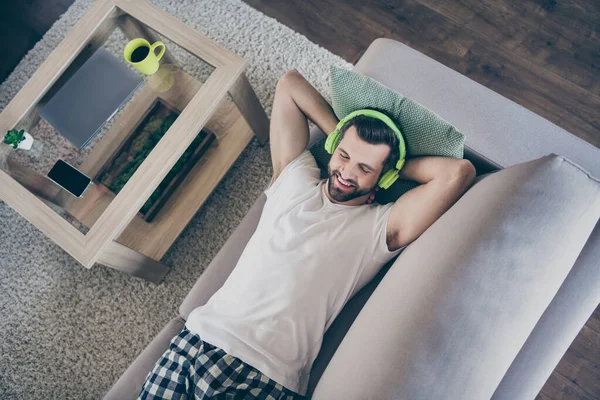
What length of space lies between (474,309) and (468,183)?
345 mm

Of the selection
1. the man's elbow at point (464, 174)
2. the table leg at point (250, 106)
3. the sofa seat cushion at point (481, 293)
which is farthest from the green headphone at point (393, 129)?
the table leg at point (250, 106)

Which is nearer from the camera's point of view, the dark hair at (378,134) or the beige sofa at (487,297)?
the beige sofa at (487,297)

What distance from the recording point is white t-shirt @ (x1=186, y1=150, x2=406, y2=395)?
1.11 meters

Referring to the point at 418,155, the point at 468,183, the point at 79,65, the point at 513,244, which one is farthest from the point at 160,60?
the point at 513,244

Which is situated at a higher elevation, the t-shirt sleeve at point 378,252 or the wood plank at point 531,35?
the wood plank at point 531,35

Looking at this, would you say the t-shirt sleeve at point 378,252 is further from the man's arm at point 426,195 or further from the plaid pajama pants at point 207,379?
the plaid pajama pants at point 207,379

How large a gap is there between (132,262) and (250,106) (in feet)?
2.36

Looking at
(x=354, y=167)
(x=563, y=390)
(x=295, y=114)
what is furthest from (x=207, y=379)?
(x=563, y=390)

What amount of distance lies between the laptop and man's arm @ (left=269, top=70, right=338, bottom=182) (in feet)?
1.84

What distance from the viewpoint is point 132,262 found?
1476mm

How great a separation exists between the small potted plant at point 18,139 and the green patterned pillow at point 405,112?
3.60 ft

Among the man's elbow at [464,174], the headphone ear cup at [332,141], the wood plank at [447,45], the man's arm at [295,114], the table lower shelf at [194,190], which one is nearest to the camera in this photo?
the man's elbow at [464,174]

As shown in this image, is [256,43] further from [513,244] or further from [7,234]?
[513,244]

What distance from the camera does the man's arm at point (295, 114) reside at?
1.32 meters
